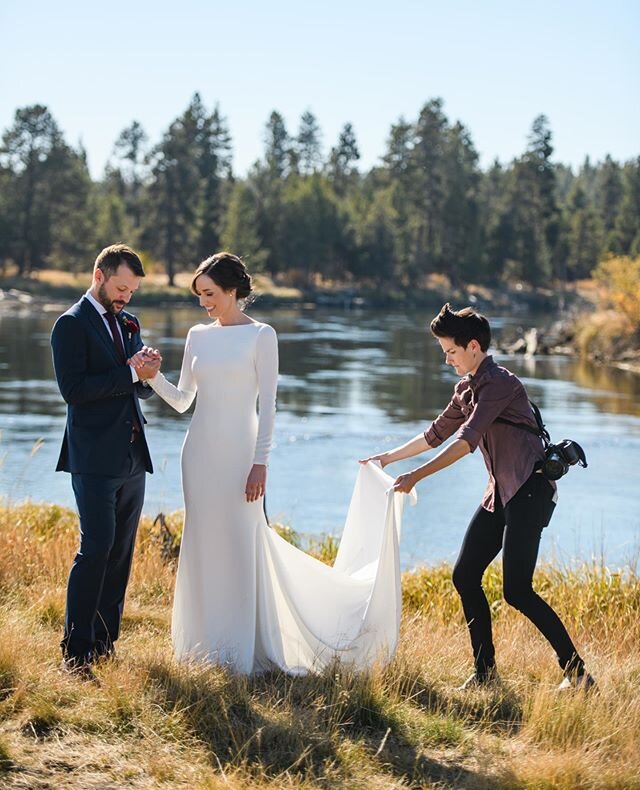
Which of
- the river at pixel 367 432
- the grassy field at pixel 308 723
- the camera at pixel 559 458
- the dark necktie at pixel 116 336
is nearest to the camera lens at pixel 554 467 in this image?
the camera at pixel 559 458

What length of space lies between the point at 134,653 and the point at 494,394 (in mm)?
2057

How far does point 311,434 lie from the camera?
2284cm

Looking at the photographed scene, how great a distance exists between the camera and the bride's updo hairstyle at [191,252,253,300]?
5098mm

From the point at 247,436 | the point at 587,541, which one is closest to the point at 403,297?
the point at 587,541

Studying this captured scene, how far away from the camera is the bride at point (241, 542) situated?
5.09m

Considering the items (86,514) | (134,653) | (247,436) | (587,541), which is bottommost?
(587,541)

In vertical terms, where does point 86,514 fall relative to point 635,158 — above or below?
below

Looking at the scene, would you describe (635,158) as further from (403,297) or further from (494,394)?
(494,394)

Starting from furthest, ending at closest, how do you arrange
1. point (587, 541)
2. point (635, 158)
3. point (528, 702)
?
point (635, 158) < point (587, 541) < point (528, 702)

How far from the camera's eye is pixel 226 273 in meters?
5.11

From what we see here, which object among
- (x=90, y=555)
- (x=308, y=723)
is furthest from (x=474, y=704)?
(x=90, y=555)

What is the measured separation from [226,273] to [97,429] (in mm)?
934

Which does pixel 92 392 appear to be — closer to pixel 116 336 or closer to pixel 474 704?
pixel 116 336

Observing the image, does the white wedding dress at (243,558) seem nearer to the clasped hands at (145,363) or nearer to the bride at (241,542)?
the bride at (241,542)
